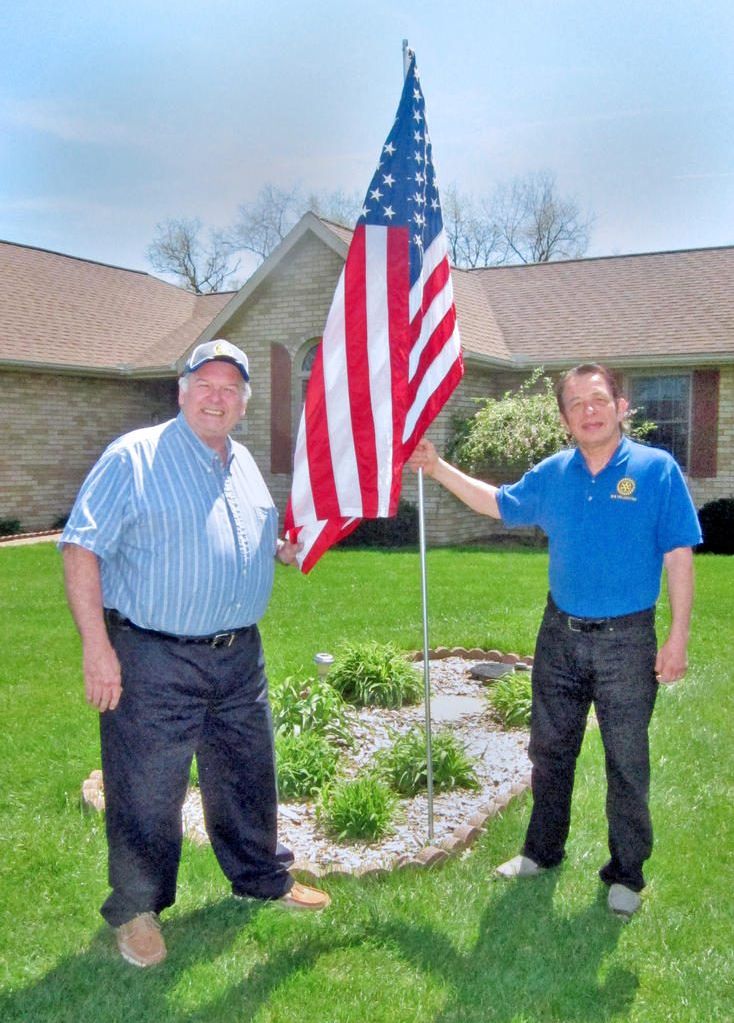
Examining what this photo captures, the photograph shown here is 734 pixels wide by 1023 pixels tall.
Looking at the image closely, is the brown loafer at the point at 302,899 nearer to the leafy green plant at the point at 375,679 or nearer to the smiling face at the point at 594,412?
the smiling face at the point at 594,412

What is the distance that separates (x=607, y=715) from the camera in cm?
361

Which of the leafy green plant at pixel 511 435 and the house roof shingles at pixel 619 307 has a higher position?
the house roof shingles at pixel 619 307

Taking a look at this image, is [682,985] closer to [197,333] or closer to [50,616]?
[50,616]

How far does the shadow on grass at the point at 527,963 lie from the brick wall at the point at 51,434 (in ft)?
49.7

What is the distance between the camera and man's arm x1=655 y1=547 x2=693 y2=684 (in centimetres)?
349

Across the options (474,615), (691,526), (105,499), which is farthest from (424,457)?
(474,615)

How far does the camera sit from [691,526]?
11.4 feet

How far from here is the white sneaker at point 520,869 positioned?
12.9ft

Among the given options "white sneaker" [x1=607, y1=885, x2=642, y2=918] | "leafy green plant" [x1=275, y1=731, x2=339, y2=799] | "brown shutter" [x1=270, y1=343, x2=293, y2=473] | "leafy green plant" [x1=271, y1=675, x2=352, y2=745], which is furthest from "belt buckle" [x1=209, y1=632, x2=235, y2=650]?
"brown shutter" [x1=270, y1=343, x2=293, y2=473]

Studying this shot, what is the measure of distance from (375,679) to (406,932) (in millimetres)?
2754

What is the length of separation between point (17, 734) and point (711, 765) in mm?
3966

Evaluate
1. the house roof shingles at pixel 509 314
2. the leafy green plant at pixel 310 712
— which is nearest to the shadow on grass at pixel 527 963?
the leafy green plant at pixel 310 712

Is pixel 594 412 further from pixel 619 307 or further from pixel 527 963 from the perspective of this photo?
pixel 619 307

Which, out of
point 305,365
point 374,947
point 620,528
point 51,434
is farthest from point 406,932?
point 51,434
